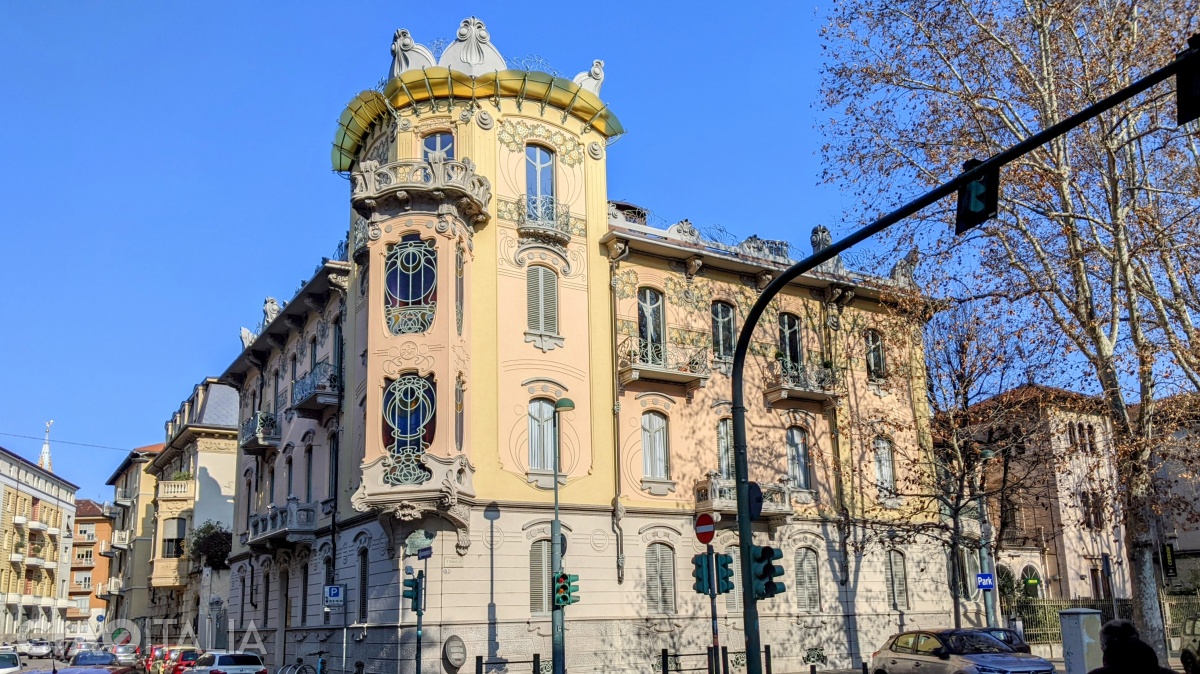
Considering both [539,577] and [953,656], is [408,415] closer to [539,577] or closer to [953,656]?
[539,577]

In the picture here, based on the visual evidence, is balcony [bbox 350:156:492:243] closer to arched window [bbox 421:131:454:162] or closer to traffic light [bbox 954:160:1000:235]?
arched window [bbox 421:131:454:162]

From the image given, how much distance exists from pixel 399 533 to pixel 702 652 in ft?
29.4

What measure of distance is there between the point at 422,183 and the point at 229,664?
1268cm

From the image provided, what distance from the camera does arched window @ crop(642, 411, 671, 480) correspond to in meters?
28.7

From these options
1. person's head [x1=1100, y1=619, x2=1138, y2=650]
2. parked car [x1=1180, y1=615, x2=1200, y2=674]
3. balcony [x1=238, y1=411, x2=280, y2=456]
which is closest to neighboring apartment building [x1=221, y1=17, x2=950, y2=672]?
balcony [x1=238, y1=411, x2=280, y2=456]

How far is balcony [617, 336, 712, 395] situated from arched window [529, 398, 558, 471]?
2.44 meters

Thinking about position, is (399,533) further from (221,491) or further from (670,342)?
(221,491)

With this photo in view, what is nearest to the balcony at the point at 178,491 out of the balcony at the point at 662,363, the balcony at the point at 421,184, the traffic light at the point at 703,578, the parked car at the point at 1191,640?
the balcony at the point at 421,184

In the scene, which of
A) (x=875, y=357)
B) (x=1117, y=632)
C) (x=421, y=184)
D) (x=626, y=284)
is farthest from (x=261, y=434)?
(x=1117, y=632)

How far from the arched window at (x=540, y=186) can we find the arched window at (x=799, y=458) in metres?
9.99

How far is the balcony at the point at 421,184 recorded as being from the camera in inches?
1025

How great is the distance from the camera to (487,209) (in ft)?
90.1

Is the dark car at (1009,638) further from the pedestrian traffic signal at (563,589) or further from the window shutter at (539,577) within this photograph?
the window shutter at (539,577)

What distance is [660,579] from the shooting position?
28.0 metres
